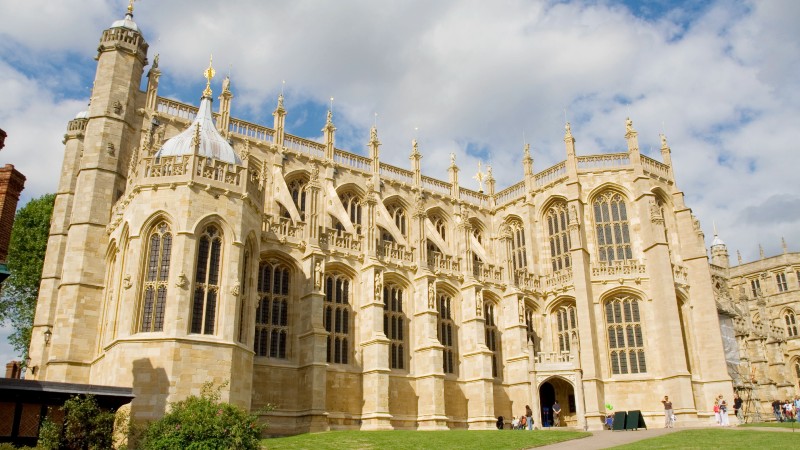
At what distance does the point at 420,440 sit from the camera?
2212cm

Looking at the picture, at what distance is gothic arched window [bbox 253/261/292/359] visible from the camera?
93.0ft

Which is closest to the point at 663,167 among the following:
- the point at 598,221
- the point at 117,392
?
the point at 598,221

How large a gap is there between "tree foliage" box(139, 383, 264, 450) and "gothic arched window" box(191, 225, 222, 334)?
5.62 meters

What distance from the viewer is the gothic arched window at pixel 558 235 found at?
133 feet

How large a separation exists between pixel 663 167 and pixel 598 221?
20.1 feet

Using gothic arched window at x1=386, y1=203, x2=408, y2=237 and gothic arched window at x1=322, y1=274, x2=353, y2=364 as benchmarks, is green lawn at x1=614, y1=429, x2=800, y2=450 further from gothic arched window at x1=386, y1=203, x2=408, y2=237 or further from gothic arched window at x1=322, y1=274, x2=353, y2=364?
gothic arched window at x1=386, y1=203, x2=408, y2=237

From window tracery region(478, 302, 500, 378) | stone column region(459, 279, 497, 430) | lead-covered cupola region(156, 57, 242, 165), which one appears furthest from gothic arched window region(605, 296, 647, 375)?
lead-covered cupola region(156, 57, 242, 165)

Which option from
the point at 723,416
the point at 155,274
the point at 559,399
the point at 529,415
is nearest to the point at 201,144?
the point at 155,274

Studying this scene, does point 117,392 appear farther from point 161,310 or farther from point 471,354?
point 471,354

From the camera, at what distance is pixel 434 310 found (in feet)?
108

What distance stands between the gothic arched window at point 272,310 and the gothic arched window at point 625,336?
18975 mm

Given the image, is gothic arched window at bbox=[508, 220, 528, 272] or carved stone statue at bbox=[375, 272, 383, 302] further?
gothic arched window at bbox=[508, 220, 528, 272]

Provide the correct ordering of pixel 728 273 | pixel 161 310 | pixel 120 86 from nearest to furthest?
pixel 161 310 < pixel 120 86 < pixel 728 273

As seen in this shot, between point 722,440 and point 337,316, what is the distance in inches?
676
